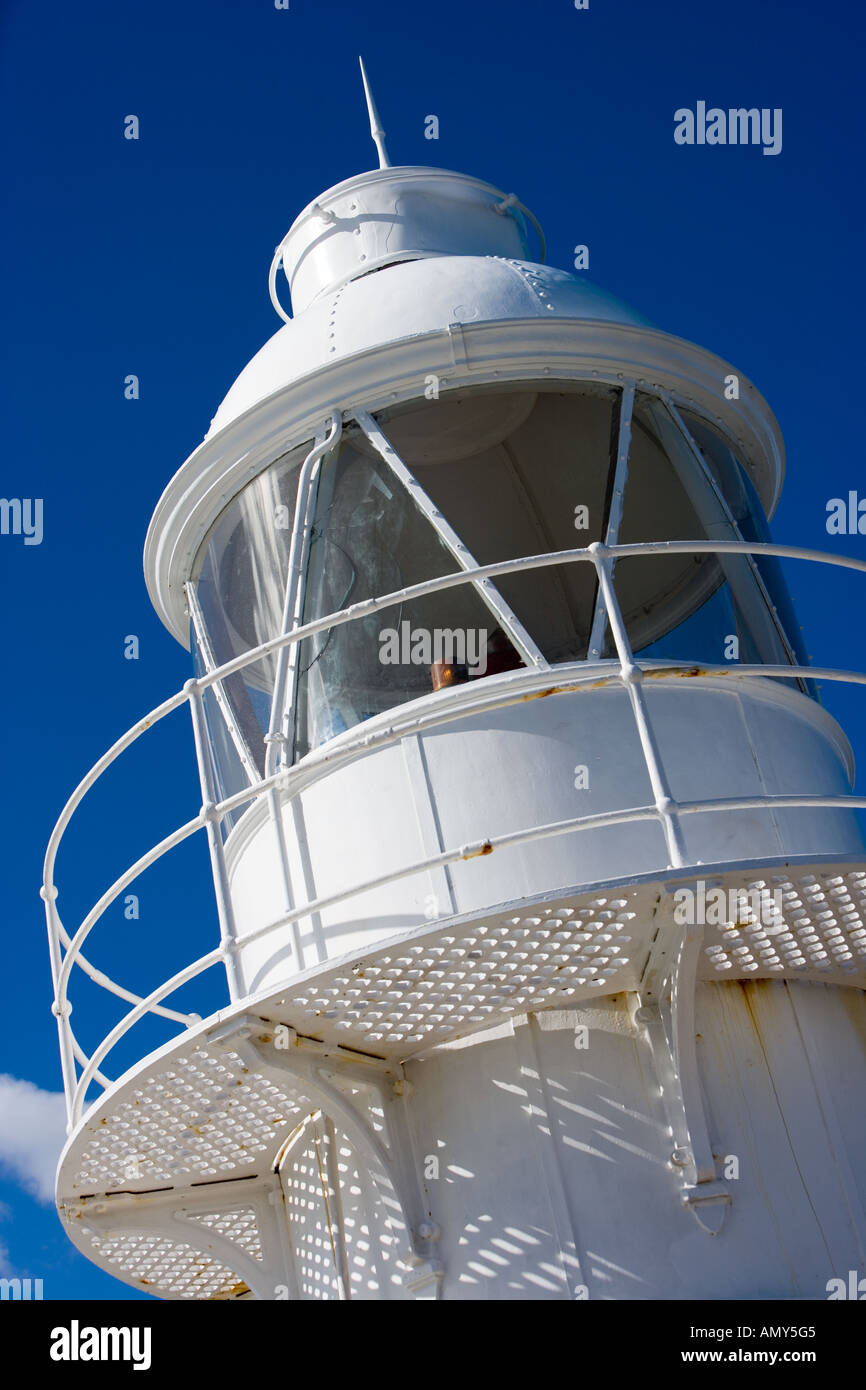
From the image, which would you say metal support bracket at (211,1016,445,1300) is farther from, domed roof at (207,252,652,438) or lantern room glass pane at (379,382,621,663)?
domed roof at (207,252,652,438)

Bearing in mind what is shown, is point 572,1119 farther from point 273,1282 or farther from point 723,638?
point 723,638

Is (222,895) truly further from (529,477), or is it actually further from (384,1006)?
(529,477)

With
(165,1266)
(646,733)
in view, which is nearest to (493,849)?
(646,733)

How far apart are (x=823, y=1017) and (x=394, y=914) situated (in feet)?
6.27

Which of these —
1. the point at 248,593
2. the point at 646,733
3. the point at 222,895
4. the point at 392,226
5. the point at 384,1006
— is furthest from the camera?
the point at 392,226

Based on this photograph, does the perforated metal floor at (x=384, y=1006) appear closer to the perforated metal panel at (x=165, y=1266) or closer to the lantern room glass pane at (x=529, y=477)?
the perforated metal panel at (x=165, y=1266)

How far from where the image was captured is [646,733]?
5.61 m

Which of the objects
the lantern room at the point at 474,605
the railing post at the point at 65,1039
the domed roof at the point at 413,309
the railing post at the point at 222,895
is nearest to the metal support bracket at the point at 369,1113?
the railing post at the point at 222,895

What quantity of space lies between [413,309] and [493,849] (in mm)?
3487

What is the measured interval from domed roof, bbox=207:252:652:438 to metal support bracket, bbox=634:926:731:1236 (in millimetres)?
3379

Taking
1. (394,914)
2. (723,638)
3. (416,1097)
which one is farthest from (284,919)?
(723,638)

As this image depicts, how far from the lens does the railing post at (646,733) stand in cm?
543

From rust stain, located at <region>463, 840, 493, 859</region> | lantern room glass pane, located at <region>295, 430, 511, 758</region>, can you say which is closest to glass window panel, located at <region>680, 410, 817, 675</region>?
lantern room glass pane, located at <region>295, 430, 511, 758</region>

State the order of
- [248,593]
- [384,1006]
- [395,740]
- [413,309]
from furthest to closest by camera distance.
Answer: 1. [413,309]
2. [248,593]
3. [395,740]
4. [384,1006]
